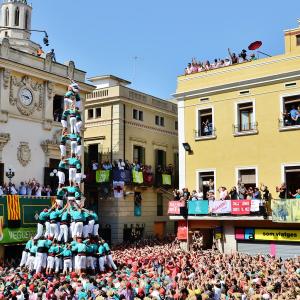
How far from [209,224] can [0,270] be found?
37.5 feet

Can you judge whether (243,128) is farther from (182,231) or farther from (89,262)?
(89,262)

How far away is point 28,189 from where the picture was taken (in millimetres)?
28703

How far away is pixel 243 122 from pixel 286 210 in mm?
5999

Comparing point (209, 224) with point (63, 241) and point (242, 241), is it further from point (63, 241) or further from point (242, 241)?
point (63, 241)

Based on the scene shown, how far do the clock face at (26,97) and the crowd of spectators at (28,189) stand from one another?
14.9 ft

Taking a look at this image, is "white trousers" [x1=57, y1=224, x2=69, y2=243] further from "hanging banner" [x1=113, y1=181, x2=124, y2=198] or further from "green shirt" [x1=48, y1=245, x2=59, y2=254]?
"hanging banner" [x1=113, y1=181, x2=124, y2=198]

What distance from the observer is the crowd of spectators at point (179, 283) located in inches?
551

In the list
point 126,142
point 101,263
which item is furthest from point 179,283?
point 126,142

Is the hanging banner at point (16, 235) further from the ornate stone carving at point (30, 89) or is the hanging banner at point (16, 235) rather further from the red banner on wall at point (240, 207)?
the red banner on wall at point (240, 207)

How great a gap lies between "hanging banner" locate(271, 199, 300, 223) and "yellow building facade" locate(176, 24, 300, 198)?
5.26 ft

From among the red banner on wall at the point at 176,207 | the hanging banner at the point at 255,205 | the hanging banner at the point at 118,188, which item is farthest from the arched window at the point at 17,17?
the hanging banner at the point at 255,205

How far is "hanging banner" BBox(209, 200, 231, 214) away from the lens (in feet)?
85.7

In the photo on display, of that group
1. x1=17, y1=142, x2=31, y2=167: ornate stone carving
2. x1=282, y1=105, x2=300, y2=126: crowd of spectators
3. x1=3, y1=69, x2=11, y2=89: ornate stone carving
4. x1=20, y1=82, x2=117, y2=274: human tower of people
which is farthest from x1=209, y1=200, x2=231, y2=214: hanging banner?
x1=3, y1=69, x2=11, y2=89: ornate stone carving

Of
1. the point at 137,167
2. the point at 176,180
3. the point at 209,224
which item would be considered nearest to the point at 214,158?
the point at 209,224
